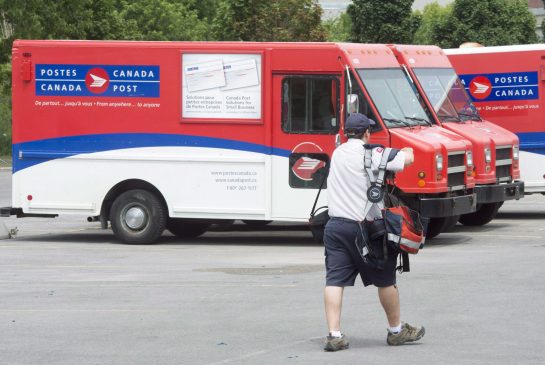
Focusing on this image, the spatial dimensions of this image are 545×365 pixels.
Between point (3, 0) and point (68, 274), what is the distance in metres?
32.7

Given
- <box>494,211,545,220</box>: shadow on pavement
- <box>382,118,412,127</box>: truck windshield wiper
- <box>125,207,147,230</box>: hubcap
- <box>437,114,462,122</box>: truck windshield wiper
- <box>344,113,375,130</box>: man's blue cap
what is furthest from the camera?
<box>494,211,545,220</box>: shadow on pavement

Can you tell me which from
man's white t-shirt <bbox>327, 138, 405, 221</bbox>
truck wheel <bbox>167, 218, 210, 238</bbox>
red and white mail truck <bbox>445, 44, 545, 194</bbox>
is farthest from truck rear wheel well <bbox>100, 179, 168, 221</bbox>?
man's white t-shirt <bbox>327, 138, 405, 221</bbox>

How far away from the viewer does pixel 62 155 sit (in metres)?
18.1

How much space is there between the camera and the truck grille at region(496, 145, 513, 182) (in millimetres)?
19094

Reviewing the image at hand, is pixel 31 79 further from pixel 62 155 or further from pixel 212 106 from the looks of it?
pixel 212 106

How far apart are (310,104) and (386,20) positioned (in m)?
22.3

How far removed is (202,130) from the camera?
17.6 metres

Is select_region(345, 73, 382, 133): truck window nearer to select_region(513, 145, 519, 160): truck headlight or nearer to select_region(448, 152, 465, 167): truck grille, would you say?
select_region(448, 152, 465, 167): truck grille

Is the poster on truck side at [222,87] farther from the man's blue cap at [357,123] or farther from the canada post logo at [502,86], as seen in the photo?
the man's blue cap at [357,123]

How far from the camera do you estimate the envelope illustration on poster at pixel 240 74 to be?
17.5m

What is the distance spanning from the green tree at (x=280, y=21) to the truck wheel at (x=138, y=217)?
2252 cm

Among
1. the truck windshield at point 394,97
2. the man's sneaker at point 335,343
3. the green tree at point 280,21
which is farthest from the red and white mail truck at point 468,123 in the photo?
the green tree at point 280,21

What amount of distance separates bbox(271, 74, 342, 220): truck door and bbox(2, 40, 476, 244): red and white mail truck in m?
0.01

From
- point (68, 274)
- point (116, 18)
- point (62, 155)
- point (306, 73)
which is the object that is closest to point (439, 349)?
point (68, 274)
